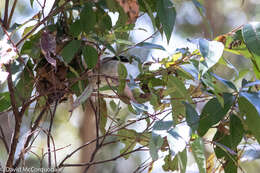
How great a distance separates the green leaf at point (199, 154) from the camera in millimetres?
559

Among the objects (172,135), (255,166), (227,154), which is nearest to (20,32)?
(172,135)

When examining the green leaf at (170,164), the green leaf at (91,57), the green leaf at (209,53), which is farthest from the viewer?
the green leaf at (170,164)

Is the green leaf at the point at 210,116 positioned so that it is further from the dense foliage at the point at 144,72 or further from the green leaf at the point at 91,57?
the green leaf at the point at 91,57

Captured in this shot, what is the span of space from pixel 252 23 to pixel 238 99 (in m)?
0.12

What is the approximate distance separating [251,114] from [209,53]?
0.45 feet

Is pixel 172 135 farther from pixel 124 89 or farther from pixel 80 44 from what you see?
pixel 80 44

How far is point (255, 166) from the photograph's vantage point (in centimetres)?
385

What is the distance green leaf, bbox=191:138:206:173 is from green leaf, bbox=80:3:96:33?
26 cm

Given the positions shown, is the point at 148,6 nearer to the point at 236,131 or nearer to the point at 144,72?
the point at 144,72

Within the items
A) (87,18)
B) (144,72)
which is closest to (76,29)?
(87,18)

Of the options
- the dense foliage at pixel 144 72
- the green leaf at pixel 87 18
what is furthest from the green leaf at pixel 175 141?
the green leaf at pixel 87 18

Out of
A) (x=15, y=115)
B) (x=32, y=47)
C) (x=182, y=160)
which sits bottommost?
(x=182, y=160)

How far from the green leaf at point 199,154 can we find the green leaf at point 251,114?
85mm

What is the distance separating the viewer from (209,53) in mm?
532
